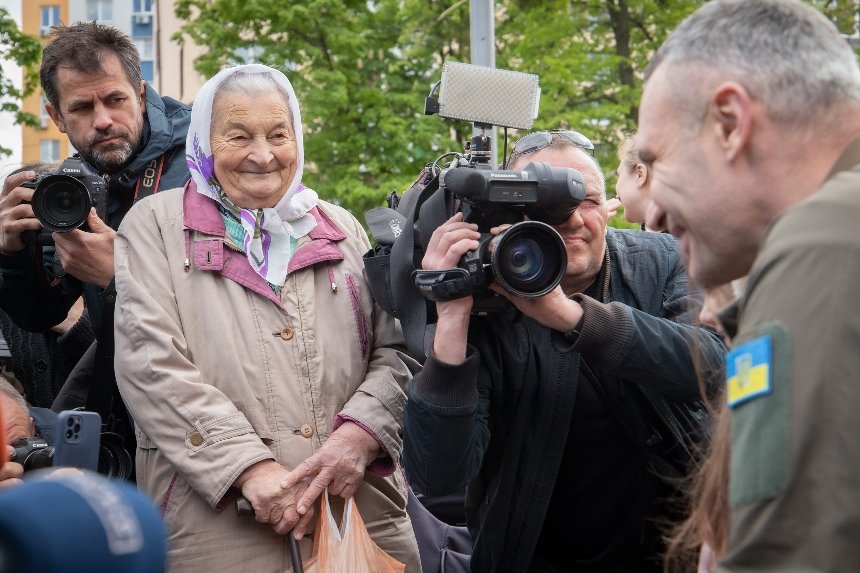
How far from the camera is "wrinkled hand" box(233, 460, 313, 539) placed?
3418mm

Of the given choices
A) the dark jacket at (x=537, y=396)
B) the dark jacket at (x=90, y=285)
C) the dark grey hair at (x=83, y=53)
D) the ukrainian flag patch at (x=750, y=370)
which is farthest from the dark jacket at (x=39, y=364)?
the ukrainian flag patch at (x=750, y=370)

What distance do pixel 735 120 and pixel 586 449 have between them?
184 cm

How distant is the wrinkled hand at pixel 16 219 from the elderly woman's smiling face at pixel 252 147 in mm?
786

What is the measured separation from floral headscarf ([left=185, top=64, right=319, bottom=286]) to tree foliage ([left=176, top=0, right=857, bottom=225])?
10804 millimetres

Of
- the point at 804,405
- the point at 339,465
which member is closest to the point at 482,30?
the point at 339,465

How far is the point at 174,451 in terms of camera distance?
346 cm

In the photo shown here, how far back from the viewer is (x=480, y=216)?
3346mm

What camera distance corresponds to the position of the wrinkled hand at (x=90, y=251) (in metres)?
4.07

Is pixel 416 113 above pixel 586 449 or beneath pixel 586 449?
above

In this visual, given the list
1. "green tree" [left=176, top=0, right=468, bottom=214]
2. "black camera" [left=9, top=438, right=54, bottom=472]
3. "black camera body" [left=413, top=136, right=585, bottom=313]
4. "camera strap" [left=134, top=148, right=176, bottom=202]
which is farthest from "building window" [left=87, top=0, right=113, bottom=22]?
"black camera body" [left=413, top=136, right=585, bottom=313]

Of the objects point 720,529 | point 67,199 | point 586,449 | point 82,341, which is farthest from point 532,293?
point 82,341

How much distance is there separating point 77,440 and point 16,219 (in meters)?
1.86

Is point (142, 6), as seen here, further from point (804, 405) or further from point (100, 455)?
point (804, 405)

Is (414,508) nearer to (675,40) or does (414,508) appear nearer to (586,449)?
(586,449)
